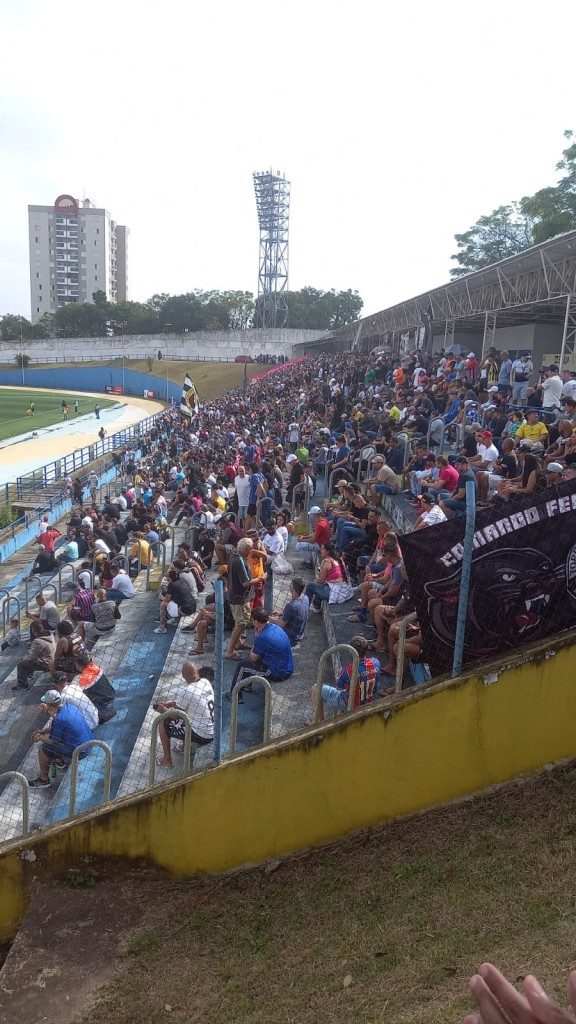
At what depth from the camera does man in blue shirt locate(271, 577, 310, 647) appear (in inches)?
316

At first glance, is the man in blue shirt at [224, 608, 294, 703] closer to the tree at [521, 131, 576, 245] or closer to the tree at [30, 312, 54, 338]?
the tree at [521, 131, 576, 245]

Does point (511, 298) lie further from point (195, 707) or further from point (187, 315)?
point (187, 315)

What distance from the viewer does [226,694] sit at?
283 inches

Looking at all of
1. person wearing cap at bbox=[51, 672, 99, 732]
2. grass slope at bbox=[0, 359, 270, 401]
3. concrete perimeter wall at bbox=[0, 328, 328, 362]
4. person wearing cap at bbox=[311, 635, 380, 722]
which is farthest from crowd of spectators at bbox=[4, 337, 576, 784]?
concrete perimeter wall at bbox=[0, 328, 328, 362]

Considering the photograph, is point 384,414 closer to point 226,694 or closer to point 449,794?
point 226,694

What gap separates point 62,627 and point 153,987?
5.09 metres

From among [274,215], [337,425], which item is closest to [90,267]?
[274,215]

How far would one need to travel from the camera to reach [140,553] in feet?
45.4

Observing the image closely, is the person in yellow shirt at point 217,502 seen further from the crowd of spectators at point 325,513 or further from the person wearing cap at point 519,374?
the person wearing cap at point 519,374

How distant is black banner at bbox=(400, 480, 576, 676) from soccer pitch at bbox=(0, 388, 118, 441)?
4664 centimetres

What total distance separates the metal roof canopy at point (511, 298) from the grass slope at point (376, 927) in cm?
1362

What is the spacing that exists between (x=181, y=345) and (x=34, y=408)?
29.9m

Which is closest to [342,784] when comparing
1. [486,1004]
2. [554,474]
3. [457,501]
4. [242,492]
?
[486,1004]

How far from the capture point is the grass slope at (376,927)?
3.67 metres
